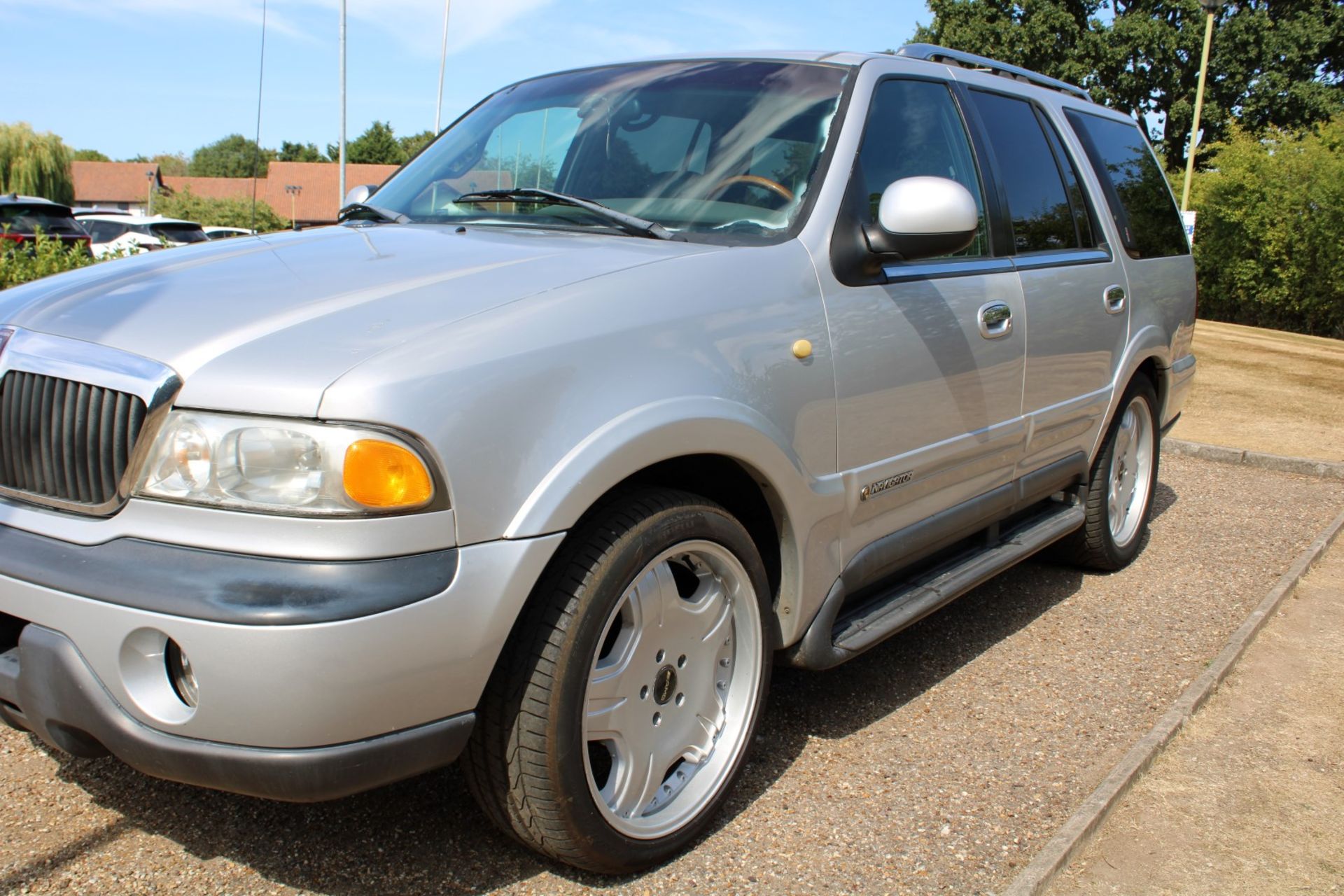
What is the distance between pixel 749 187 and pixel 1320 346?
20.4 m

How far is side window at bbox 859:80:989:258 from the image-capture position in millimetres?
3324

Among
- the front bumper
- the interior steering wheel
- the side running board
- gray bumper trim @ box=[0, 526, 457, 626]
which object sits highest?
the interior steering wheel

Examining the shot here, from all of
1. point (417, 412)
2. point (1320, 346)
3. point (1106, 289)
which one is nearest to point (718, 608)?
point (417, 412)

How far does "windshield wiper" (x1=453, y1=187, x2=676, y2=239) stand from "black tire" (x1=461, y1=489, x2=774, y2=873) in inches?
32.3

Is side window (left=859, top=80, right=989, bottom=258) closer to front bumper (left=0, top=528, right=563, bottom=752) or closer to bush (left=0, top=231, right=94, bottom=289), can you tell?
front bumper (left=0, top=528, right=563, bottom=752)

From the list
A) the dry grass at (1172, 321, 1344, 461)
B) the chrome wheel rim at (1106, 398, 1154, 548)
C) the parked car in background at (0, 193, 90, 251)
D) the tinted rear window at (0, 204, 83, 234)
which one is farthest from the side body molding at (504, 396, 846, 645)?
the tinted rear window at (0, 204, 83, 234)

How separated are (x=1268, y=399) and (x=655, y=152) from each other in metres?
10.4

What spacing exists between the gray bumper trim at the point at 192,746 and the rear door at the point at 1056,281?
257 centimetres

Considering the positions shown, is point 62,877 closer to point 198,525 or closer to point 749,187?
point 198,525

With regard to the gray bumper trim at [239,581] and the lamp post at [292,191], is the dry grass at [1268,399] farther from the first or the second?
the lamp post at [292,191]

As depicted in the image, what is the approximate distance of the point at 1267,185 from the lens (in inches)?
985

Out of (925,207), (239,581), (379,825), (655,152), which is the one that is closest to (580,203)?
(655,152)

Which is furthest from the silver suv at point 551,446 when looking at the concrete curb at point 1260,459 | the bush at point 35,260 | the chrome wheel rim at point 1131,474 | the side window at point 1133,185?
the concrete curb at point 1260,459

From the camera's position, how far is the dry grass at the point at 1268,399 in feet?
29.9
